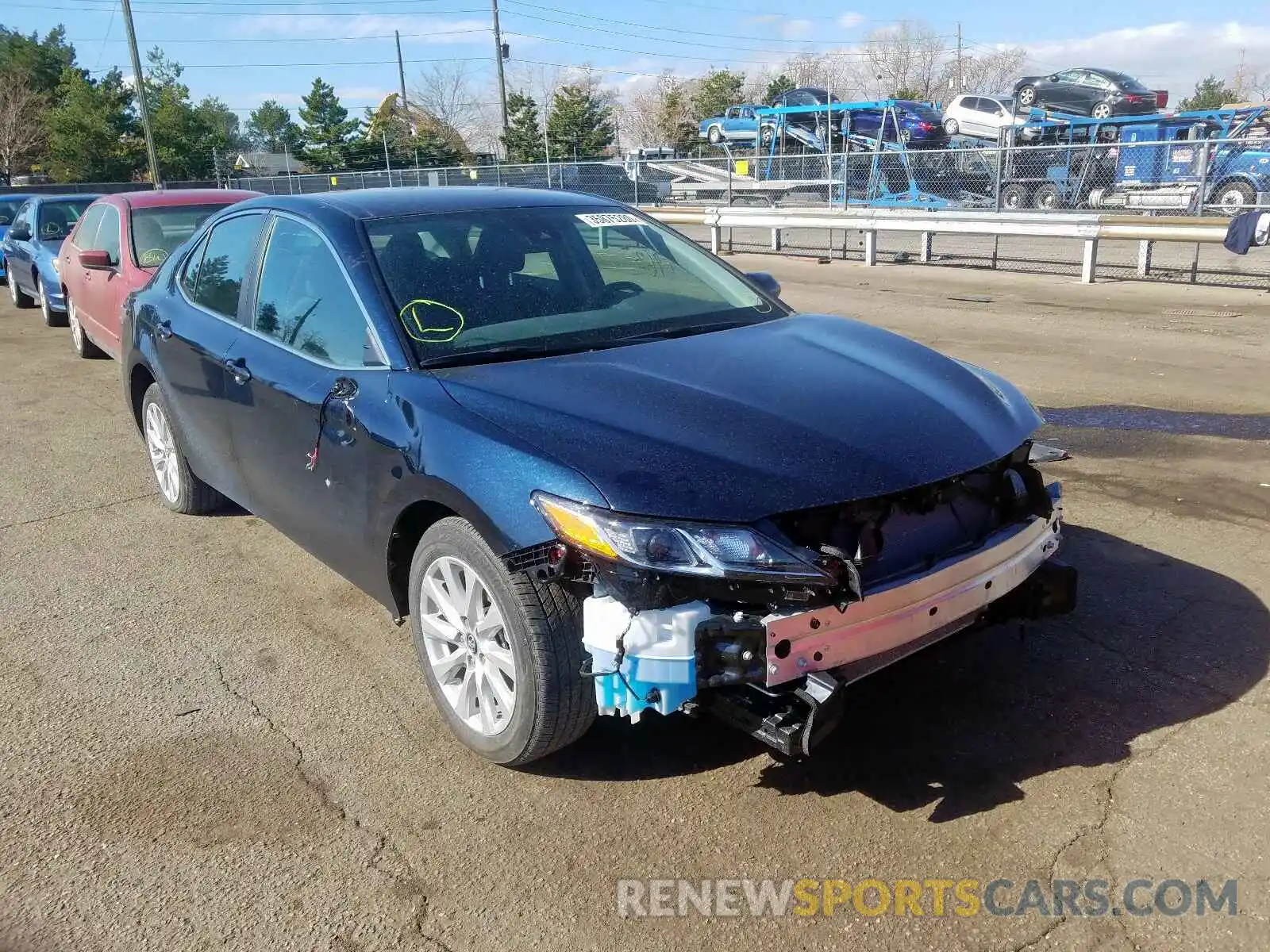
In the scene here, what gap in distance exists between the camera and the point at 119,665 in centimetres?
404

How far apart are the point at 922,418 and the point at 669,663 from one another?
1168 mm

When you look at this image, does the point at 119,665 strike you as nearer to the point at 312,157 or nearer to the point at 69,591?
the point at 69,591

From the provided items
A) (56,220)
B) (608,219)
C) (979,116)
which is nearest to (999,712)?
(608,219)

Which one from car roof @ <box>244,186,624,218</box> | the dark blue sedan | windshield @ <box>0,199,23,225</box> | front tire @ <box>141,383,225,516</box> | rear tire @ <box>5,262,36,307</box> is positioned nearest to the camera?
the dark blue sedan

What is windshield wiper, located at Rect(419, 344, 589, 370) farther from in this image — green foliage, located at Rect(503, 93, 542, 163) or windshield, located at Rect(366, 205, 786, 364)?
green foliage, located at Rect(503, 93, 542, 163)

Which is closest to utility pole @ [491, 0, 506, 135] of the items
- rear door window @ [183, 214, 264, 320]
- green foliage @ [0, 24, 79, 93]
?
green foliage @ [0, 24, 79, 93]

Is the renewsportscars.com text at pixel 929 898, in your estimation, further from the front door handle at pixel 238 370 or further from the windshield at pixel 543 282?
the front door handle at pixel 238 370

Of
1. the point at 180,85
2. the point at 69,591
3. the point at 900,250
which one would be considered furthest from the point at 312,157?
the point at 69,591

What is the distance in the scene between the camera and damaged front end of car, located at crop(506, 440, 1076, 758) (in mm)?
2674

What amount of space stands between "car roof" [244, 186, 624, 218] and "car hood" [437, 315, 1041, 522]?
1.02 metres

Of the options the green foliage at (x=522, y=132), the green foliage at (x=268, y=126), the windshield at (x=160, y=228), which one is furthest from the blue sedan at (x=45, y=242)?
the green foliage at (x=268, y=126)

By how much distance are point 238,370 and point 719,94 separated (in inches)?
2518

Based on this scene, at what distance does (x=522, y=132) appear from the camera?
59281mm

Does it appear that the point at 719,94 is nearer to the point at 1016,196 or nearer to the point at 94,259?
the point at 1016,196
